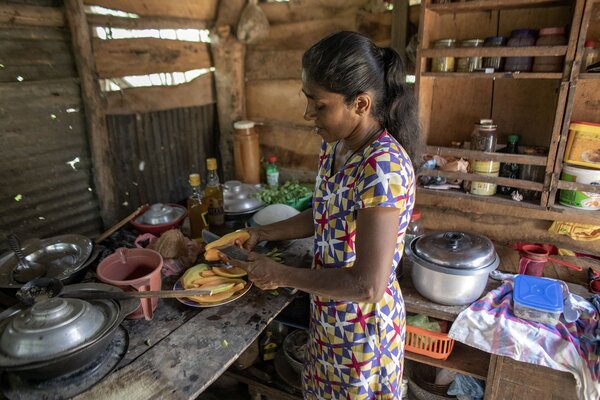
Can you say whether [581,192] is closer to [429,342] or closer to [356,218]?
[429,342]

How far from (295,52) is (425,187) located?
4.48ft

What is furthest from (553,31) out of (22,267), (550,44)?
(22,267)

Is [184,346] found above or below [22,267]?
below

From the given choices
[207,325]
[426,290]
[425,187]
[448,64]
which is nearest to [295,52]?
[448,64]

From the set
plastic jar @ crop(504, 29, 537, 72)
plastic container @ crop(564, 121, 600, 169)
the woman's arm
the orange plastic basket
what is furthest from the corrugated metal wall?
plastic container @ crop(564, 121, 600, 169)

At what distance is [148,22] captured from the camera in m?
2.56

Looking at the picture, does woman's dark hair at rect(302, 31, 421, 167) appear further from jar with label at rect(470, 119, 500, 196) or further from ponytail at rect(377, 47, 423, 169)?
jar with label at rect(470, 119, 500, 196)

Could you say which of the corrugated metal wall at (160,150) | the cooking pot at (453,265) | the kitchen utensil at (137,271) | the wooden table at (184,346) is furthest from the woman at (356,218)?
the corrugated metal wall at (160,150)

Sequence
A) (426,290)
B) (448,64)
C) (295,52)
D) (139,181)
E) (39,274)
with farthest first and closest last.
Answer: (295,52) < (139,181) < (448,64) < (426,290) < (39,274)

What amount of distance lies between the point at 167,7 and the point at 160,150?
0.95m

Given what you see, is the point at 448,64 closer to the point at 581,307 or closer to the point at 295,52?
the point at 295,52

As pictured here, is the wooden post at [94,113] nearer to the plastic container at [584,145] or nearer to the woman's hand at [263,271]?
the woman's hand at [263,271]

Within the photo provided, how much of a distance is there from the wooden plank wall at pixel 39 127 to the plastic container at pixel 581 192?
2.60 metres

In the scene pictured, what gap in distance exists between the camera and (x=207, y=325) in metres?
1.45
